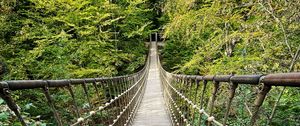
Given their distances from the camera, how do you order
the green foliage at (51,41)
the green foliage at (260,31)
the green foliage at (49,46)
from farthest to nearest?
1. the green foliage at (51,41)
2. the green foliage at (49,46)
3. the green foliage at (260,31)

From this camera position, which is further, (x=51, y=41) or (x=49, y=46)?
(x=51, y=41)

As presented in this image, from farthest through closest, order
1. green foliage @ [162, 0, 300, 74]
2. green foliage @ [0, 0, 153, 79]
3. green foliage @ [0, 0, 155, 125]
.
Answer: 1. green foliage @ [0, 0, 153, 79]
2. green foliage @ [0, 0, 155, 125]
3. green foliage @ [162, 0, 300, 74]

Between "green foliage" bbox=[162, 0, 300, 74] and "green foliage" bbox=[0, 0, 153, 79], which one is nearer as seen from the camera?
"green foliage" bbox=[162, 0, 300, 74]

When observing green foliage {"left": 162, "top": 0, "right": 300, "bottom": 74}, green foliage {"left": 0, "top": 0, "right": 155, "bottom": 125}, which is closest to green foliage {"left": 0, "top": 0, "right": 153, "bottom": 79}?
green foliage {"left": 0, "top": 0, "right": 155, "bottom": 125}

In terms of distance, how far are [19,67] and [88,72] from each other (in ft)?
8.36

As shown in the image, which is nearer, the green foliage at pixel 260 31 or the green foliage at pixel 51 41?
the green foliage at pixel 260 31

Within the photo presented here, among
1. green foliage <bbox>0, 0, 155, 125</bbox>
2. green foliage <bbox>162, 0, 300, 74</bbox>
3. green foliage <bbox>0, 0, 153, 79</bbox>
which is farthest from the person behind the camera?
green foliage <bbox>0, 0, 153, 79</bbox>

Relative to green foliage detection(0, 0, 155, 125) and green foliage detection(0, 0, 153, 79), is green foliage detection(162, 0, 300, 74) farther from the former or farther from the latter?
green foliage detection(0, 0, 153, 79)

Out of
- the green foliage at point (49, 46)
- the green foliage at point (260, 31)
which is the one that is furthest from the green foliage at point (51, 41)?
the green foliage at point (260, 31)

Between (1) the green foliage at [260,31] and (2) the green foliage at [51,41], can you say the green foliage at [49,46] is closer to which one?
(2) the green foliage at [51,41]

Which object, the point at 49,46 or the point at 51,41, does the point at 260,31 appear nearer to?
the point at 49,46

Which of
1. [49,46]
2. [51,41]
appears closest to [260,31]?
[49,46]

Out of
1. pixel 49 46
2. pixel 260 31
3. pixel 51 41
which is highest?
pixel 260 31

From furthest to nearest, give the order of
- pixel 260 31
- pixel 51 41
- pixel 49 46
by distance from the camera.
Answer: pixel 51 41 < pixel 49 46 < pixel 260 31
